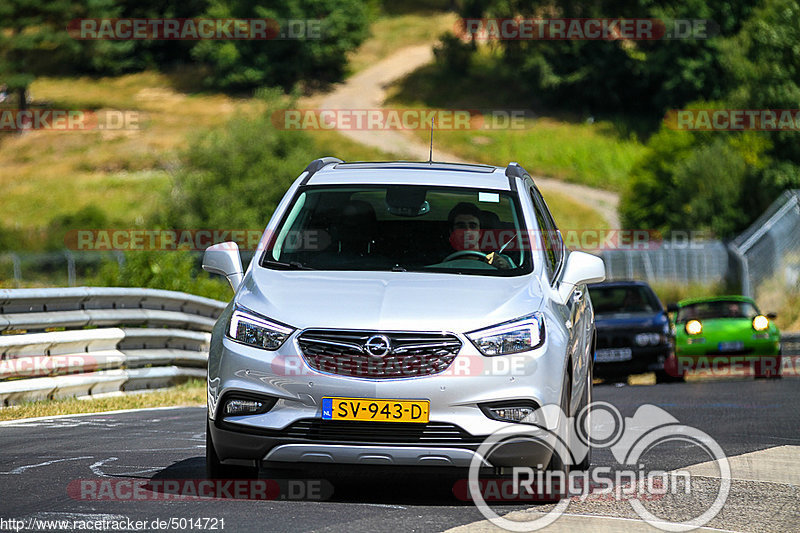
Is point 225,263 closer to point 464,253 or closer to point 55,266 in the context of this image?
point 464,253

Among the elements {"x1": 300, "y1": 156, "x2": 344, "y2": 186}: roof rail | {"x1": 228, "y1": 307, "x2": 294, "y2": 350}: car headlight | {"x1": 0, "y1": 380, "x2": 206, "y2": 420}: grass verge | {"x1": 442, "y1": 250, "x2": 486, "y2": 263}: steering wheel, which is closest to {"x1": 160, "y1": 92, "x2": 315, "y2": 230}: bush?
{"x1": 0, "y1": 380, "x2": 206, "y2": 420}: grass verge

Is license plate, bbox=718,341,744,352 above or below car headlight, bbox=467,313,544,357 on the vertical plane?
below

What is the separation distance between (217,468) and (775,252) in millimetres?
27756

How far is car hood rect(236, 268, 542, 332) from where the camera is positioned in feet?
23.5

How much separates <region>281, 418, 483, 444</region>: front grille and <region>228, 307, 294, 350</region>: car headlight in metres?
0.47

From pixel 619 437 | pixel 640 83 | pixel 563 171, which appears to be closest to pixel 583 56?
pixel 640 83

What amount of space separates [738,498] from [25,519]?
3.89m

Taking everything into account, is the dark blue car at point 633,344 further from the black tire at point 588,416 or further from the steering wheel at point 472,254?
the steering wheel at point 472,254

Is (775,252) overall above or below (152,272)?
above

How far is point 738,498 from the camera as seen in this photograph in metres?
7.74

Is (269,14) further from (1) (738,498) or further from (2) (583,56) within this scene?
(1) (738,498)

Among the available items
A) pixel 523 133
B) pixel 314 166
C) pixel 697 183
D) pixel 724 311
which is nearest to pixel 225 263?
pixel 314 166

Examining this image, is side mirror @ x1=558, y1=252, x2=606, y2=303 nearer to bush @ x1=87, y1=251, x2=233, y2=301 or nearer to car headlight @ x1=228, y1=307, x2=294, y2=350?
car headlight @ x1=228, y1=307, x2=294, y2=350

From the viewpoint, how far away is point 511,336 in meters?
7.27
